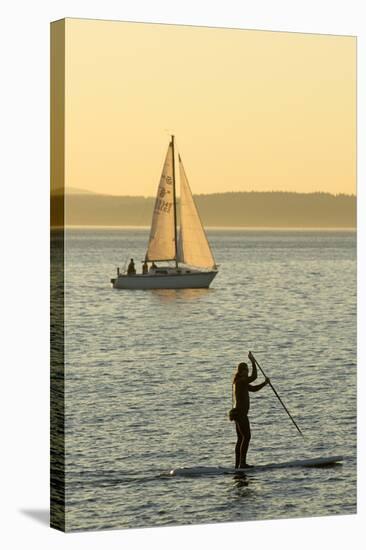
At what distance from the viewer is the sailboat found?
20891 mm

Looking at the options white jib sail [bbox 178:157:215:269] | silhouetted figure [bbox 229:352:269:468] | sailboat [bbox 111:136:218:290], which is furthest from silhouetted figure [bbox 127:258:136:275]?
silhouetted figure [bbox 229:352:269:468]

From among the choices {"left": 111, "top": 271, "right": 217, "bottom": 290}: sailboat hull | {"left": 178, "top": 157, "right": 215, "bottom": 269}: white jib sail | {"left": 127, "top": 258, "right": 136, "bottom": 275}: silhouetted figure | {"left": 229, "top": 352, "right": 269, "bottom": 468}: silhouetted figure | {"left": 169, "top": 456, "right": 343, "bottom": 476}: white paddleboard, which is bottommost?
{"left": 169, "top": 456, "right": 343, "bottom": 476}: white paddleboard

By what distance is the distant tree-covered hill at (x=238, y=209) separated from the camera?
66.7ft

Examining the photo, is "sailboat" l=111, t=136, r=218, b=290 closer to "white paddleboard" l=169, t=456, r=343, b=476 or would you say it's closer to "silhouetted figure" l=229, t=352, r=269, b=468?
"silhouetted figure" l=229, t=352, r=269, b=468

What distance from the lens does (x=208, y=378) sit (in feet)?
69.2

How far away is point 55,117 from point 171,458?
3905mm

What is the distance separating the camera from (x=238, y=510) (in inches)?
822

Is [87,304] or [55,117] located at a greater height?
[55,117]

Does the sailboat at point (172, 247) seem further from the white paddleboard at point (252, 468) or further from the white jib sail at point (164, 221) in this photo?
the white paddleboard at point (252, 468)

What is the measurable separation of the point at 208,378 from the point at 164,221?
1874mm

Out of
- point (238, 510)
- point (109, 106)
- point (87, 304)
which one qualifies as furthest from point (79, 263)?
point (238, 510)

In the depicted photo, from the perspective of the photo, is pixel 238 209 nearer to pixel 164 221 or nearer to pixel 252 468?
pixel 164 221

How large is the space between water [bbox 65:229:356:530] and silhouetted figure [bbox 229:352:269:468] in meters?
0.09

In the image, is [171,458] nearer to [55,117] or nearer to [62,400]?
[62,400]
